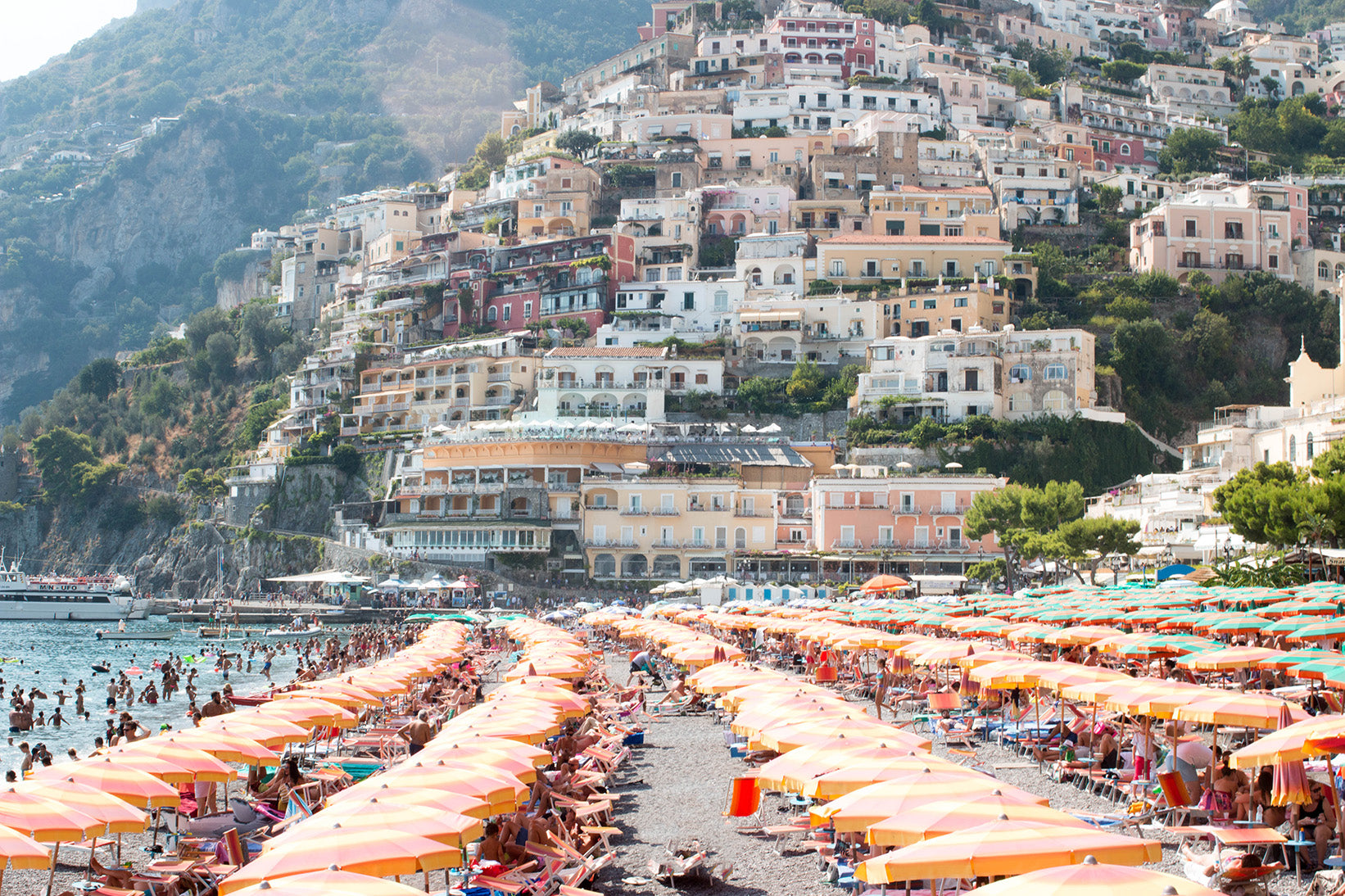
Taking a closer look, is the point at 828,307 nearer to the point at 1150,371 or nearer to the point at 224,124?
the point at 1150,371

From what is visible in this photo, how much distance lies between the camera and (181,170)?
16975cm

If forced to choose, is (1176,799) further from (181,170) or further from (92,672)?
(181,170)

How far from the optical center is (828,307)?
74.9 meters

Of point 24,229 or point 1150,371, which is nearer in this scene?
point 1150,371

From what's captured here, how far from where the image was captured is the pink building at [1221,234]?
7819 centimetres

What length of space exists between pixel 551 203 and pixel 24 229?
102643 millimetres

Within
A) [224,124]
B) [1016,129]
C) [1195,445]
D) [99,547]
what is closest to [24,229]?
[224,124]

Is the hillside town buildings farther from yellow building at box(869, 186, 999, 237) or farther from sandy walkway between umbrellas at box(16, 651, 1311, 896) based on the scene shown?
sandy walkway between umbrellas at box(16, 651, 1311, 896)

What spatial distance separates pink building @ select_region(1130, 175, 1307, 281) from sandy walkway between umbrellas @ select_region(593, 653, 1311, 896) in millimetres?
62131

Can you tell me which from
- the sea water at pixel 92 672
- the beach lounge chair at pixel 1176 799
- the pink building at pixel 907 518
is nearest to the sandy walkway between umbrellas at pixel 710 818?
the beach lounge chair at pixel 1176 799

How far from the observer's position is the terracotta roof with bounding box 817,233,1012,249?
78.8m

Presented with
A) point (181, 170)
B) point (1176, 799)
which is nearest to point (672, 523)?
point (1176, 799)

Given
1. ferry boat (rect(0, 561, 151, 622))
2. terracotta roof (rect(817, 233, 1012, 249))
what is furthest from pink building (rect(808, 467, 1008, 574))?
ferry boat (rect(0, 561, 151, 622))

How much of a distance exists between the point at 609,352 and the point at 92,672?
35.3 m
